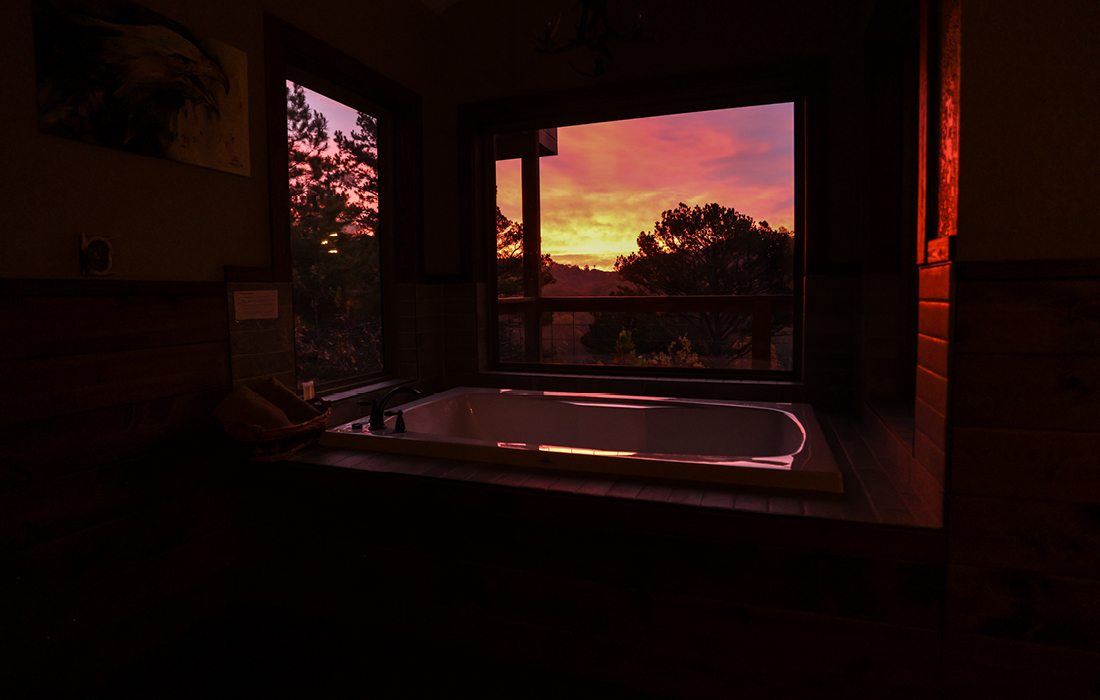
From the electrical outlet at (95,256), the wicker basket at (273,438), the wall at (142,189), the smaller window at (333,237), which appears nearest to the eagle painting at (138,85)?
the wall at (142,189)

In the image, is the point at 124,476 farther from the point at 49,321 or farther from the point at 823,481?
the point at 823,481

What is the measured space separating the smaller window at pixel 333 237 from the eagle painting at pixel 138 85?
1.27 feet

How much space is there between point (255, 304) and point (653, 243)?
267cm

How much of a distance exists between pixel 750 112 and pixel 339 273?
2.24m

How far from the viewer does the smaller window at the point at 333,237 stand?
2613 millimetres

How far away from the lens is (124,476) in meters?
1.83

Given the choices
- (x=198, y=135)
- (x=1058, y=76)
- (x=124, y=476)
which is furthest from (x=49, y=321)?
(x=1058, y=76)

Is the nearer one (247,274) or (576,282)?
(247,274)

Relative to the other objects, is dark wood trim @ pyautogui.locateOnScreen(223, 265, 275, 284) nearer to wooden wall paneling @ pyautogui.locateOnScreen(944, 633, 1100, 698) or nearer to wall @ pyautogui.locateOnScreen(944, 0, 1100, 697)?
wall @ pyautogui.locateOnScreen(944, 0, 1100, 697)

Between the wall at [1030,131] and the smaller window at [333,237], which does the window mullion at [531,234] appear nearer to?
the smaller window at [333,237]

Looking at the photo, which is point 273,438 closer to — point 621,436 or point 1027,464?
point 621,436

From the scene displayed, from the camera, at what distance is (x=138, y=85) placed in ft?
6.03

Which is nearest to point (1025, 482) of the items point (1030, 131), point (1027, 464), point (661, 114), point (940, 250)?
point (1027, 464)

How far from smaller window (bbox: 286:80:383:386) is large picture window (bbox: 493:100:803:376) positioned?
758mm
